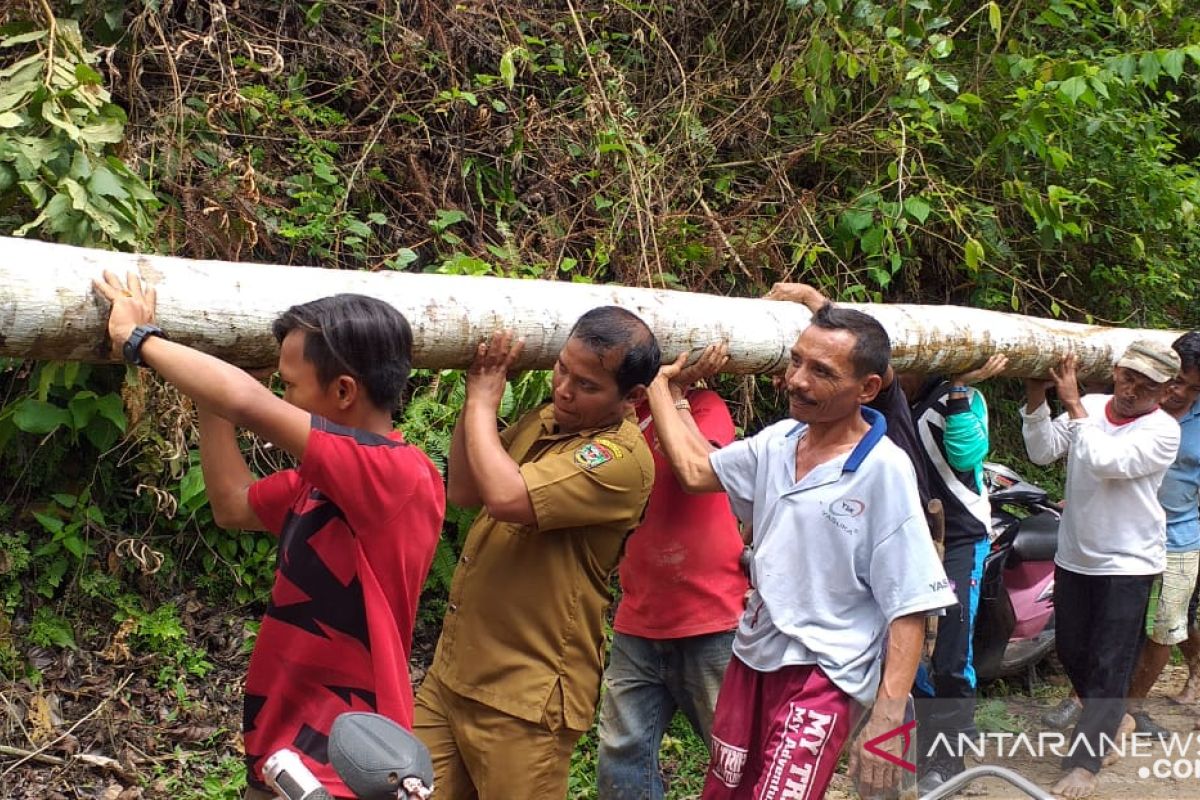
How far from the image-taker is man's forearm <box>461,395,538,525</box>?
3.39 meters

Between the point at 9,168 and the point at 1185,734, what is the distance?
6696 millimetres

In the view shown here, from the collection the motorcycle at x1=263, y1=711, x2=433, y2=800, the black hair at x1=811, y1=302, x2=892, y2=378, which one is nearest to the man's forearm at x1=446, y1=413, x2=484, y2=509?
the black hair at x1=811, y1=302, x2=892, y2=378

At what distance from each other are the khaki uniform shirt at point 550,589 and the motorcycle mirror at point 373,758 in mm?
1659

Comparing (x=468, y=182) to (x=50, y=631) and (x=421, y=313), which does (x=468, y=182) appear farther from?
(x=421, y=313)

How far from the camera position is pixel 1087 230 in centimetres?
818

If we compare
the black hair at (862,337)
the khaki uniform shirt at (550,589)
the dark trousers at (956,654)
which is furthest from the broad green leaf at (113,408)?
the dark trousers at (956,654)

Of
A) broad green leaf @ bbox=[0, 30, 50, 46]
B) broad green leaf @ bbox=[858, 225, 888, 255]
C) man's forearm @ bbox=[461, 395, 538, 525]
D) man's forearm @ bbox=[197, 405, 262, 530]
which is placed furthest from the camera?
broad green leaf @ bbox=[858, 225, 888, 255]

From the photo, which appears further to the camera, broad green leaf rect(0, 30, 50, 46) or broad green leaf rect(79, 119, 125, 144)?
broad green leaf rect(0, 30, 50, 46)

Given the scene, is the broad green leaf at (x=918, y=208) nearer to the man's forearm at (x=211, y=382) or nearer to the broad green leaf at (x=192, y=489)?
the broad green leaf at (x=192, y=489)

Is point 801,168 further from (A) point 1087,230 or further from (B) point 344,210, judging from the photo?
(B) point 344,210

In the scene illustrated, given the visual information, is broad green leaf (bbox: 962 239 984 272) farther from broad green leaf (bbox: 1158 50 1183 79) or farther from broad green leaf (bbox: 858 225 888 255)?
broad green leaf (bbox: 1158 50 1183 79)

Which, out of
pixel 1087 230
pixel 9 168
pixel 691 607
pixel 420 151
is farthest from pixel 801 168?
pixel 9 168

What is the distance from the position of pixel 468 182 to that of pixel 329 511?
4.18 metres

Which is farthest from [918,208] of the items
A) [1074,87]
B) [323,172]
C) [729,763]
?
[729,763]
